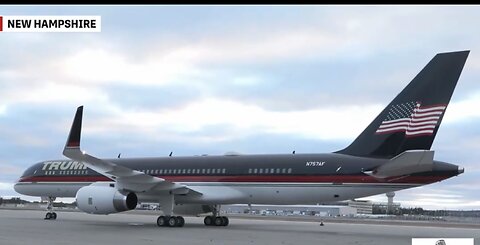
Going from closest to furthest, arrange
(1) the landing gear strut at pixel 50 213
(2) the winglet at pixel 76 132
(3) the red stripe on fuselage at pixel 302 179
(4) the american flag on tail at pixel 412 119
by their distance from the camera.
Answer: (3) the red stripe on fuselage at pixel 302 179 → (4) the american flag on tail at pixel 412 119 → (2) the winglet at pixel 76 132 → (1) the landing gear strut at pixel 50 213

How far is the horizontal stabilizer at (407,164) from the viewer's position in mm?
18047

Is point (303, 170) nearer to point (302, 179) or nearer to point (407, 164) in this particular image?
point (302, 179)

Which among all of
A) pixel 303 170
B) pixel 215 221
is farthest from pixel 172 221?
pixel 303 170

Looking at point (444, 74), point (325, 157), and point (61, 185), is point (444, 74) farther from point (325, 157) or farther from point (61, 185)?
point (61, 185)

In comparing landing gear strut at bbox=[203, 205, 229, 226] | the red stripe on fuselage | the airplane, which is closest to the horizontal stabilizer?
the airplane

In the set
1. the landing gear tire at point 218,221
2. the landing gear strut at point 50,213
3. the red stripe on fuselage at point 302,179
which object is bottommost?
the landing gear tire at point 218,221

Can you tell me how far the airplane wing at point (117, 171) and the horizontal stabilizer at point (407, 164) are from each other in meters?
8.65

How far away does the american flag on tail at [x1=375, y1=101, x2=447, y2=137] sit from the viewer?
767 inches

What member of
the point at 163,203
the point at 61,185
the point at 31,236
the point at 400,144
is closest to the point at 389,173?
the point at 400,144

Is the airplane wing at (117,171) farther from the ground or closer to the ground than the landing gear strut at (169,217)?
farther from the ground

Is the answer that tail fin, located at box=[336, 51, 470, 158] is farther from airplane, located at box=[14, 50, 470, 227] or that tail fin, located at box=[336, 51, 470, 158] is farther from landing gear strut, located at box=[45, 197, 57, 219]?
landing gear strut, located at box=[45, 197, 57, 219]

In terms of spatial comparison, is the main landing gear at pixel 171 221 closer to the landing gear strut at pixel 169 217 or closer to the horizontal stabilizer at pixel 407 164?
the landing gear strut at pixel 169 217

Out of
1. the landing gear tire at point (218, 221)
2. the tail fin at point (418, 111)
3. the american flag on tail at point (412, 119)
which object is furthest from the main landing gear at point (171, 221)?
the american flag on tail at point (412, 119)

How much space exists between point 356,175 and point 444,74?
4702 millimetres
